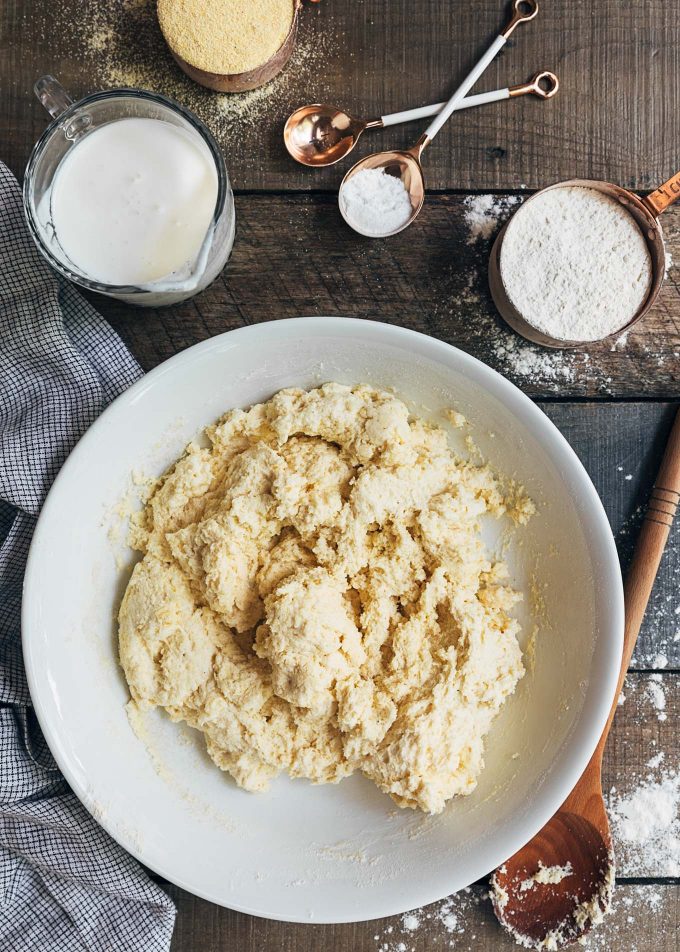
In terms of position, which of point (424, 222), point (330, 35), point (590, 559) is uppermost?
point (330, 35)

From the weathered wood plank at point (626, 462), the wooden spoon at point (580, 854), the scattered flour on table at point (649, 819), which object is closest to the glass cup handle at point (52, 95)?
the weathered wood plank at point (626, 462)

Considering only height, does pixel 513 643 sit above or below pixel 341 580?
below

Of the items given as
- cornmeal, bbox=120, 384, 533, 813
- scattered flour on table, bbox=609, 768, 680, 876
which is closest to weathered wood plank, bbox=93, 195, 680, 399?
cornmeal, bbox=120, 384, 533, 813

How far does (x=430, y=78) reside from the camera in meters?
1.63

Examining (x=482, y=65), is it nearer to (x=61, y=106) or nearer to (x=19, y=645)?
(x=61, y=106)

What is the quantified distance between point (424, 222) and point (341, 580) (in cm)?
78

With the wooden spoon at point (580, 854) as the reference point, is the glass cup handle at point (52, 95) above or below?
above

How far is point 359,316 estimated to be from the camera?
1.63 m

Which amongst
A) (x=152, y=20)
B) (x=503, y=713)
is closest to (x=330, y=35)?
(x=152, y=20)

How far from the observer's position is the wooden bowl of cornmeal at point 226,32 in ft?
4.92

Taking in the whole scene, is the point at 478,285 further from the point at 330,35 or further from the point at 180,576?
the point at 180,576

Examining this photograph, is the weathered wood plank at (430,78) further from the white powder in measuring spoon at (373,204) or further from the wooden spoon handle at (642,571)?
the wooden spoon handle at (642,571)

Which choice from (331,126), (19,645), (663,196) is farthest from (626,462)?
(19,645)

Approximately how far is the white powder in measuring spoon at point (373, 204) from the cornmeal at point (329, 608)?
0.35 metres
